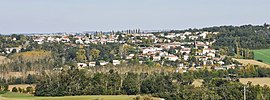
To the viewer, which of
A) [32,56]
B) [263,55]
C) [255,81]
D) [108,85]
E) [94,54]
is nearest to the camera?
[108,85]

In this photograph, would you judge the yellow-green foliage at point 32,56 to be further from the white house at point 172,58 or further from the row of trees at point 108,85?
the row of trees at point 108,85

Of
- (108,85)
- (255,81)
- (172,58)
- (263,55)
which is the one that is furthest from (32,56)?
Result: (263,55)

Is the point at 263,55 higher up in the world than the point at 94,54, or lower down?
lower down

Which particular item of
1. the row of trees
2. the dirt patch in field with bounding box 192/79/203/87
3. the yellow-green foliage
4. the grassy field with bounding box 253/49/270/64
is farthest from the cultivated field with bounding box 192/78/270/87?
the yellow-green foliage

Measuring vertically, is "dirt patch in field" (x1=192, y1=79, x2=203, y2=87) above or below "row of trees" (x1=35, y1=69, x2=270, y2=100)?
below

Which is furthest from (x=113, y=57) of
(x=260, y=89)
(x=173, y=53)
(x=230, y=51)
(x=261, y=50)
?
(x=260, y=89)

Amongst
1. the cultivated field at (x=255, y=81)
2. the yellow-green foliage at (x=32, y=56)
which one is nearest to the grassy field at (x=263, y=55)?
the cultivated field at (x=255, y=81)

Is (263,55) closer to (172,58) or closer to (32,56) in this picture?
(172,58)

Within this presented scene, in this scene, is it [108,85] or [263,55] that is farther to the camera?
[263,55]

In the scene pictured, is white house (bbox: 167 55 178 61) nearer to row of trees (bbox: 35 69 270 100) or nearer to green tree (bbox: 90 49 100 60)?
green tree (bbox: 90 49 100 60)
